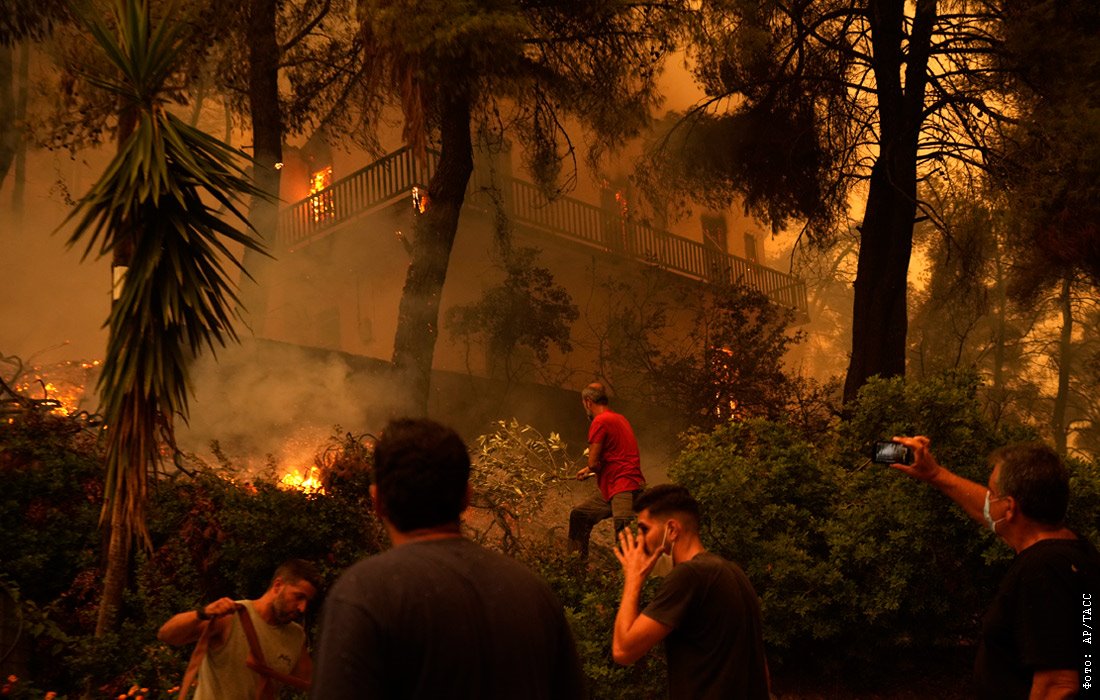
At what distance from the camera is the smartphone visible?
14.0 feet

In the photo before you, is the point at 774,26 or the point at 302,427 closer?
the point at 302,427

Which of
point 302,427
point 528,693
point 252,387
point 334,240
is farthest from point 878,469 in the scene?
point 334,240

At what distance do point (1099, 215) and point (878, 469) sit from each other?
22.9 ft

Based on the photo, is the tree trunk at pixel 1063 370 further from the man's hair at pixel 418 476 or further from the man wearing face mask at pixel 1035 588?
the man's hair at pixel 418 476

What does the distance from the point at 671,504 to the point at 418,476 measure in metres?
1.93

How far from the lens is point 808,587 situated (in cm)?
746

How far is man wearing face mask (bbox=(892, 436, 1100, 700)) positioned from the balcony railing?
47.3ft

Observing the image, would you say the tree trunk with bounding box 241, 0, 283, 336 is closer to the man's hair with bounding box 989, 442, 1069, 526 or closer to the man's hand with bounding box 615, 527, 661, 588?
the man's hand with bounding box 615, 527, 661, 588

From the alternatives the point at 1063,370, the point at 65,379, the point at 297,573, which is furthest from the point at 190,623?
the point at 1063,370

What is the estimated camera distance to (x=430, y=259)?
1351 cm

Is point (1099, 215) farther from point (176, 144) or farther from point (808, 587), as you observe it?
point (176, 144)

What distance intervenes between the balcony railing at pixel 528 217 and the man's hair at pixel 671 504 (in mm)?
13809

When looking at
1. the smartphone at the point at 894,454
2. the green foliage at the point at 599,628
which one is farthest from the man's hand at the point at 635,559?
the green foliage at the point at 599,628

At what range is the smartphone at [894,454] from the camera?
4270 mm
